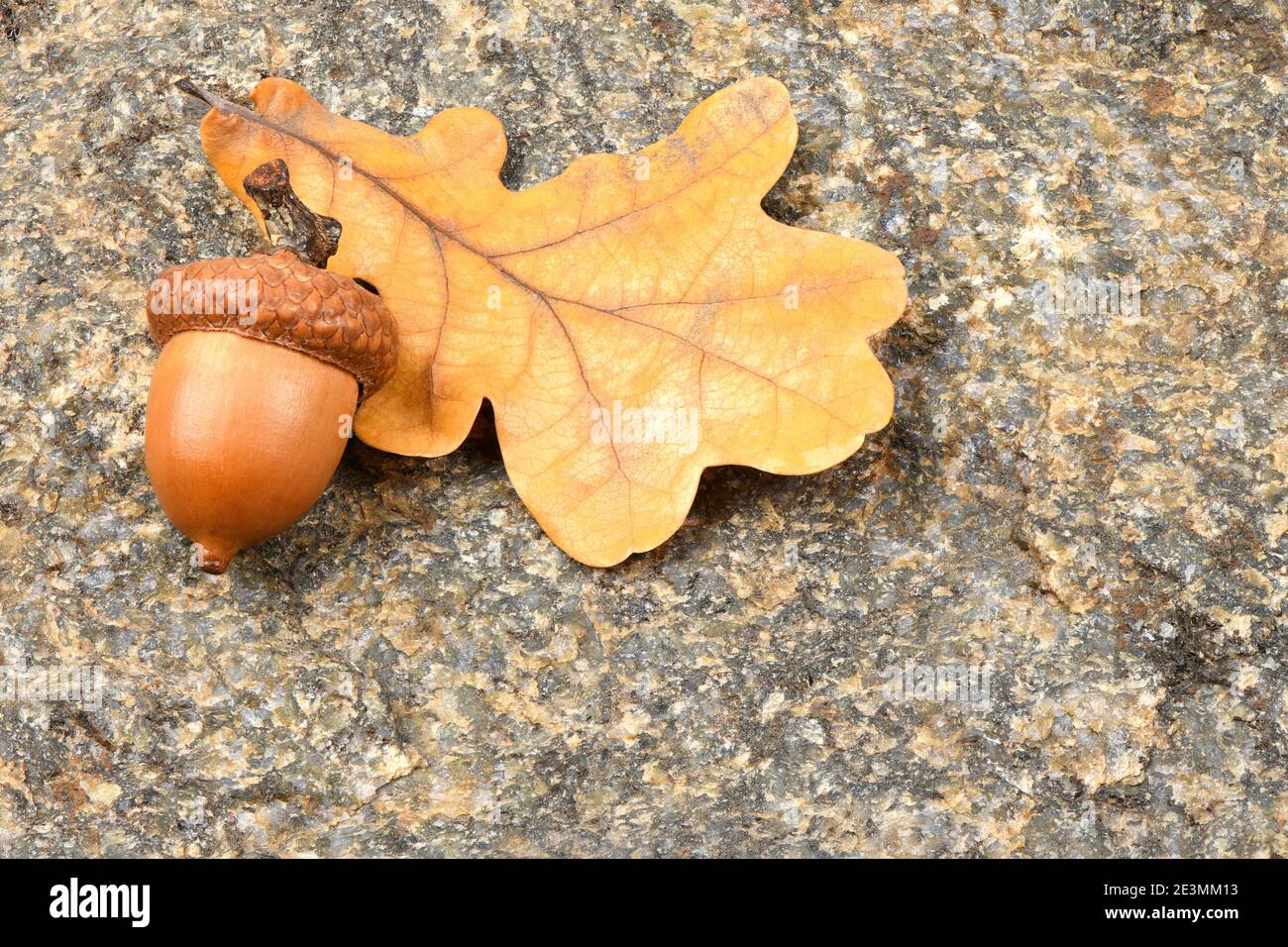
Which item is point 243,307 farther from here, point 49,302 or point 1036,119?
point 1036,119

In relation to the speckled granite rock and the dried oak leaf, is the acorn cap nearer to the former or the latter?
the dried oak leaf

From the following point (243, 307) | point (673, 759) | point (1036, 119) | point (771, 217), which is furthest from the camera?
point (1036, 119)

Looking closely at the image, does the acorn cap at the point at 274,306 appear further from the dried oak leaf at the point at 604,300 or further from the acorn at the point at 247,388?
the dried oak leaf at the point at 604,300

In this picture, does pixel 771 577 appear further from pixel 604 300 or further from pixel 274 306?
pixel 274 306

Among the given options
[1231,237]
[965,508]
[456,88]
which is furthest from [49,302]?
[1231,237]

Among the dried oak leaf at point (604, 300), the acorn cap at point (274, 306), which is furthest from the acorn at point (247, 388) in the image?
the dried oak leaf at point (604, 300)

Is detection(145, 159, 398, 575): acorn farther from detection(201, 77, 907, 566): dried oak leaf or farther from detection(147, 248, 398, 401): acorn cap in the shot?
detection(201, 77, 907, 566): dried oak leaf

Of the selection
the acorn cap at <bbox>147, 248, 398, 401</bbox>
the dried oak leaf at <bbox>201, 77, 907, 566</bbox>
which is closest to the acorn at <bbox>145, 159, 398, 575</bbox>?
the acorn cap at <bbox>147, 248, 398, 401</bbox>
